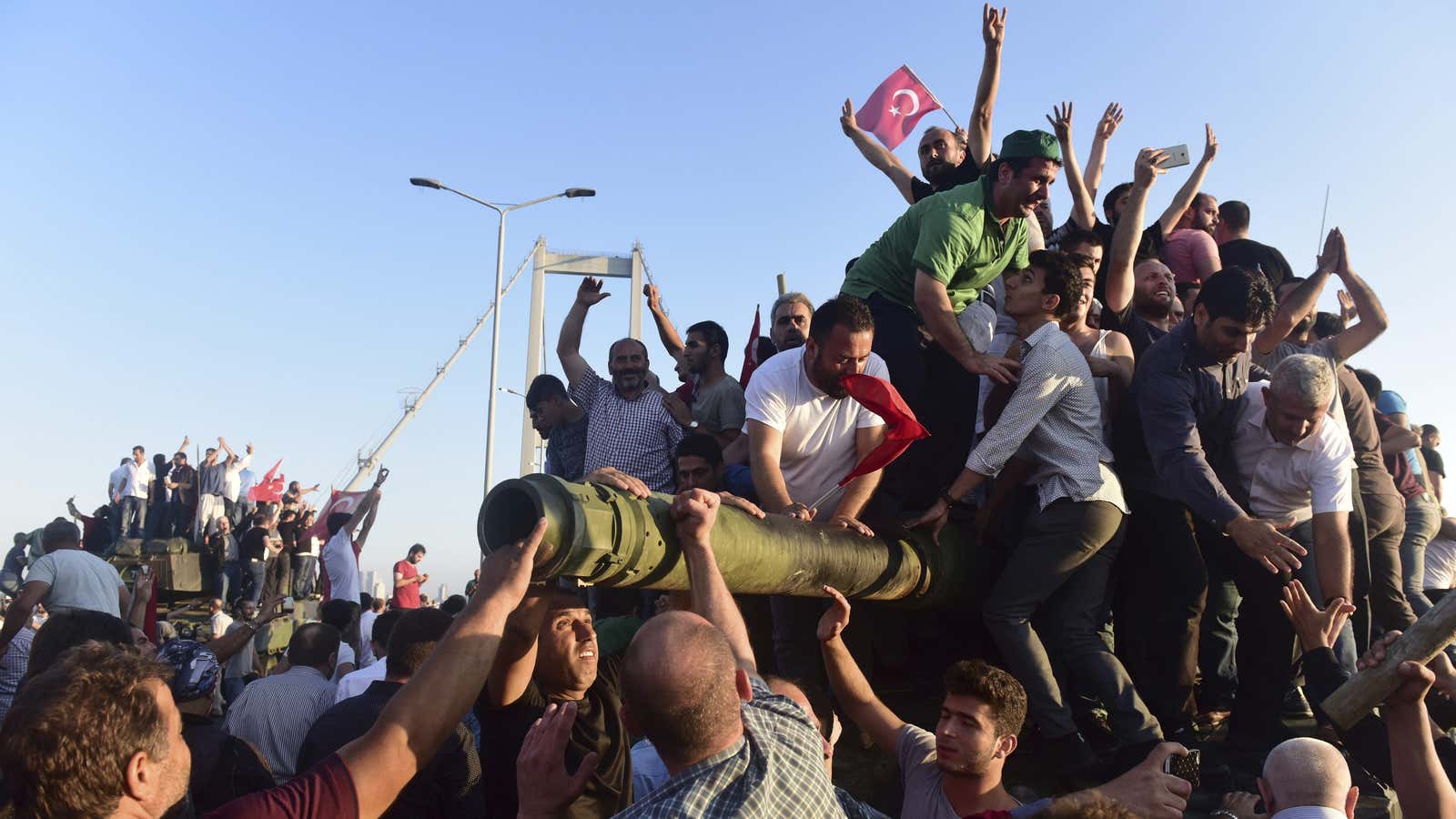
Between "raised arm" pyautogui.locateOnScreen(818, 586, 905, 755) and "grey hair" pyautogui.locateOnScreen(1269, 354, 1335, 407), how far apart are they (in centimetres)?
Answer: 206

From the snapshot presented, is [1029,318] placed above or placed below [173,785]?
above

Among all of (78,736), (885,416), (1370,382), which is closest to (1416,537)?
(1370,382)

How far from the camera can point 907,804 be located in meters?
3.97

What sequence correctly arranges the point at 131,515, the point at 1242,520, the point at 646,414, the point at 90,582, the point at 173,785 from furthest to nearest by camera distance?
1. the point at 131,515
2. the point at 90,582
3. the point at 646,414
4. the point at 1242,520
5. the point at 173,785

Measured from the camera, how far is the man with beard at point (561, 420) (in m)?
7.64

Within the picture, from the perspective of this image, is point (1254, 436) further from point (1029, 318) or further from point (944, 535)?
point (944, 535)

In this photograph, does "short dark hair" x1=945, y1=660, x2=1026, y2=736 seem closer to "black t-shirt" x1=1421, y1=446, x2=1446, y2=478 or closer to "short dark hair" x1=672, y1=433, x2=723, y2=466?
"short dark hair" x1=672, y1=433, x2=723, y2=466

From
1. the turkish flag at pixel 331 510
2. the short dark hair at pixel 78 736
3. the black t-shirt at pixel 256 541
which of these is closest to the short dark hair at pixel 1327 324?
the short dark hair at pixel 78 736

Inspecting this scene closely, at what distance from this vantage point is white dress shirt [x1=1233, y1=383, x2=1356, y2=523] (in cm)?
500

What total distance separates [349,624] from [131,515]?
11.5 m

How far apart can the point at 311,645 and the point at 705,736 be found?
4.39 m

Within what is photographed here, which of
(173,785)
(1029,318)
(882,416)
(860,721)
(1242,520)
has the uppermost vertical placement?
(1029,318)

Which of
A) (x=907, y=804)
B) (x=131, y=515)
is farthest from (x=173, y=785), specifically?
(x=131, y=515)

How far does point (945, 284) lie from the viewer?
219 inches
